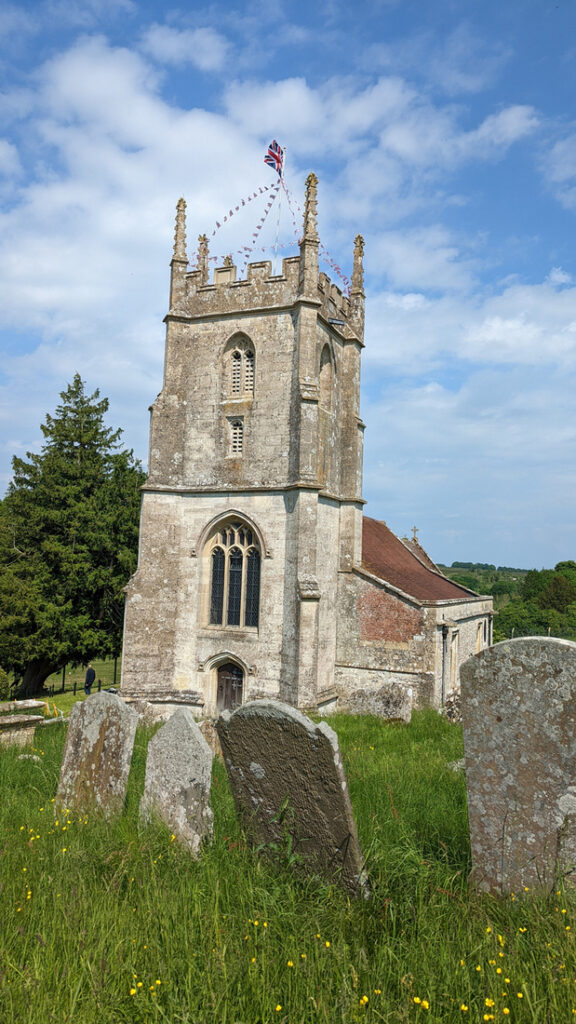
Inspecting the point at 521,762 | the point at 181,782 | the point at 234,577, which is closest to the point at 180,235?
the point at 234,577

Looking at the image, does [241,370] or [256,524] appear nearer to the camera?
[256,524]

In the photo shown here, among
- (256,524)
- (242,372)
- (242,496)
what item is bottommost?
(256,524)

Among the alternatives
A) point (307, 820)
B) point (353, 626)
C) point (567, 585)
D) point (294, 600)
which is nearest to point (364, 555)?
point (353, 626)

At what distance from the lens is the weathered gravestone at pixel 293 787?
425 cm

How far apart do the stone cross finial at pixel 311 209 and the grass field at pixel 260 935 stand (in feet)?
49.0

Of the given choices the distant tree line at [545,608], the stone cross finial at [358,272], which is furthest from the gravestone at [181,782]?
the distant tree line at [545,608]

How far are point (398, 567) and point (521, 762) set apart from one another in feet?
61.5

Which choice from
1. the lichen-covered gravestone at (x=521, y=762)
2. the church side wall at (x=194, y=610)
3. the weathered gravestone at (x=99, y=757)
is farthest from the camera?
the church side wall at (x=194, y=610)

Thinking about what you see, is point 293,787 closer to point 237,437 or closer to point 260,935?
point 260,935

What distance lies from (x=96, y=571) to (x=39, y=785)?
57.1ft

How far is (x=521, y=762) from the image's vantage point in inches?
162

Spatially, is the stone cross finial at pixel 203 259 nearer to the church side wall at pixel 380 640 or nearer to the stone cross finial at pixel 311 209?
the stone cross finial at pixel 311 209

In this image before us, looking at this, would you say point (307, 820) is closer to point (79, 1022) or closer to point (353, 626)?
point (79, 1022)

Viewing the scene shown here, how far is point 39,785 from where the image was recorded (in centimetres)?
701
